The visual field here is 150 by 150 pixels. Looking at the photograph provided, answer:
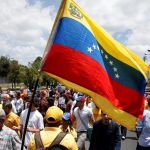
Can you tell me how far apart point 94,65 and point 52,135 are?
1057 mm

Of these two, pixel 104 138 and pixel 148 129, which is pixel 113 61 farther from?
pixel 104 138

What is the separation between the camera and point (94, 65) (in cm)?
548

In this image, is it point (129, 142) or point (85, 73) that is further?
point (129, 142)

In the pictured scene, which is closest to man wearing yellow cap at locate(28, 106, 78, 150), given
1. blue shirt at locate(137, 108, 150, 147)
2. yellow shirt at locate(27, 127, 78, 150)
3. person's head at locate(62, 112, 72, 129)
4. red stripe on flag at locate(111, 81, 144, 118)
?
yellow shirt at locate(27, 127, 78, 150)

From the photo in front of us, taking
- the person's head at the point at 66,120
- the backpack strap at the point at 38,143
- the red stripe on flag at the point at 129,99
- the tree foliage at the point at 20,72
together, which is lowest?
the backpack strap at the point at 38,143

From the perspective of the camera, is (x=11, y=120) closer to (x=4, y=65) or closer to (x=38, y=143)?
(x=38, y=143)

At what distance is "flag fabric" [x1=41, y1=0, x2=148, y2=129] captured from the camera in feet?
17.5

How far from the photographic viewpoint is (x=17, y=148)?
5562mm

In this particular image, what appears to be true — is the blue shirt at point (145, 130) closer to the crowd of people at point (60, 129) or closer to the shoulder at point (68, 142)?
the crowd of people at point (60, 129)

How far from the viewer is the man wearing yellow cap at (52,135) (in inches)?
191

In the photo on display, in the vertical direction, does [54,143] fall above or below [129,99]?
below

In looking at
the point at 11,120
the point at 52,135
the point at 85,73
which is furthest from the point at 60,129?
the point at 11,120

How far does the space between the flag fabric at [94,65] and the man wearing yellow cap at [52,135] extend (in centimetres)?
43

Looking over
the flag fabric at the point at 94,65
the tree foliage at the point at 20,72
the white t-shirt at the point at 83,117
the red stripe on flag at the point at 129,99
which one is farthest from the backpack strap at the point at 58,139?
the tree foliage at the point at 20,72
